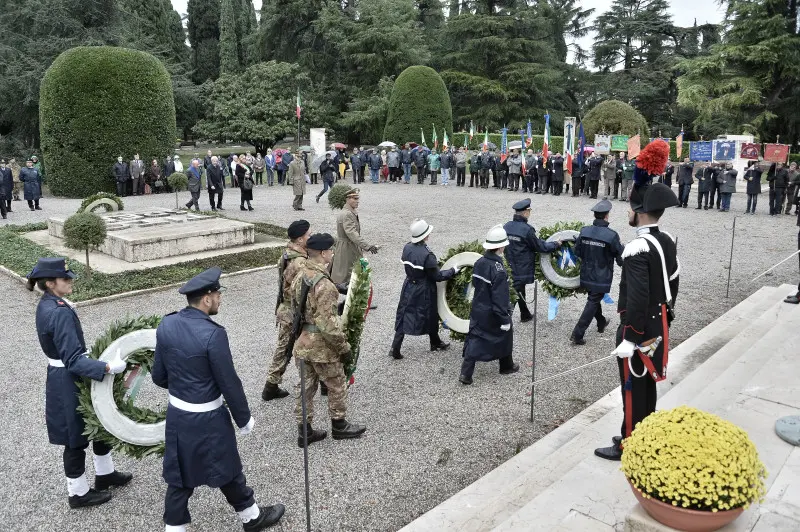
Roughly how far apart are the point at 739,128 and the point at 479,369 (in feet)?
98.2

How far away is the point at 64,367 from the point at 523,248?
18.9 ft

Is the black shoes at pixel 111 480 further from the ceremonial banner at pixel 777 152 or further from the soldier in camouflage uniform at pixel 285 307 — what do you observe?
the ceremonial banner at pixel 777 152

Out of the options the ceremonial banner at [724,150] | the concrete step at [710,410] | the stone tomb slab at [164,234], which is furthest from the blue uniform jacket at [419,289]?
the ceremonial banner at [724,150]

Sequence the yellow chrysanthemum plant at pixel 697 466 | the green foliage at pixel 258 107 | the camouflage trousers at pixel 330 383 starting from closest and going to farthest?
the yellow chrysanthemum plant at pixel 697 466 → the camouflage trousers at pixel 330 383 → the green foliage at pixel 258 107

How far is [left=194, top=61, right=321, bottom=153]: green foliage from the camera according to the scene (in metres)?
34.0

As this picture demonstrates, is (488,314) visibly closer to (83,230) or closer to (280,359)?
(280,359)

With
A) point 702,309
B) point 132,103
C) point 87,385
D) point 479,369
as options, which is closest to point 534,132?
point 132,103

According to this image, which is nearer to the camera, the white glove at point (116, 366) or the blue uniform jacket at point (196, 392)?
the blue uniform jacket at point (196, 392)

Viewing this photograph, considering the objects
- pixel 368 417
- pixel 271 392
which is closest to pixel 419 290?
pixel 368 417

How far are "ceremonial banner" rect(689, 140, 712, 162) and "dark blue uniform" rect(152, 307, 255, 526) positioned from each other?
86.9 ft

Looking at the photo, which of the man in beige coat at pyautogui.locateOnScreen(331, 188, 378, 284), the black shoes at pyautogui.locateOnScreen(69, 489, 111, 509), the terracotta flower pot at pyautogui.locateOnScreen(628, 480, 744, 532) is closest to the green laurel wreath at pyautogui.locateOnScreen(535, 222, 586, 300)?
the man in beige coat at pyautogui.locateOnScreen(331, 188, 378, 284)

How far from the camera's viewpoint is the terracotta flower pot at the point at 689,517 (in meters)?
3.29

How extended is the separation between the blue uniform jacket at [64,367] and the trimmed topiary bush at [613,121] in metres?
28.7

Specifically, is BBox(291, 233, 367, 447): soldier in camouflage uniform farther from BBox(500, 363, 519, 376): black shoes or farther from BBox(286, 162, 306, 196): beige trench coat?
BBox(286, 162, 306, 196): beige trench coat
